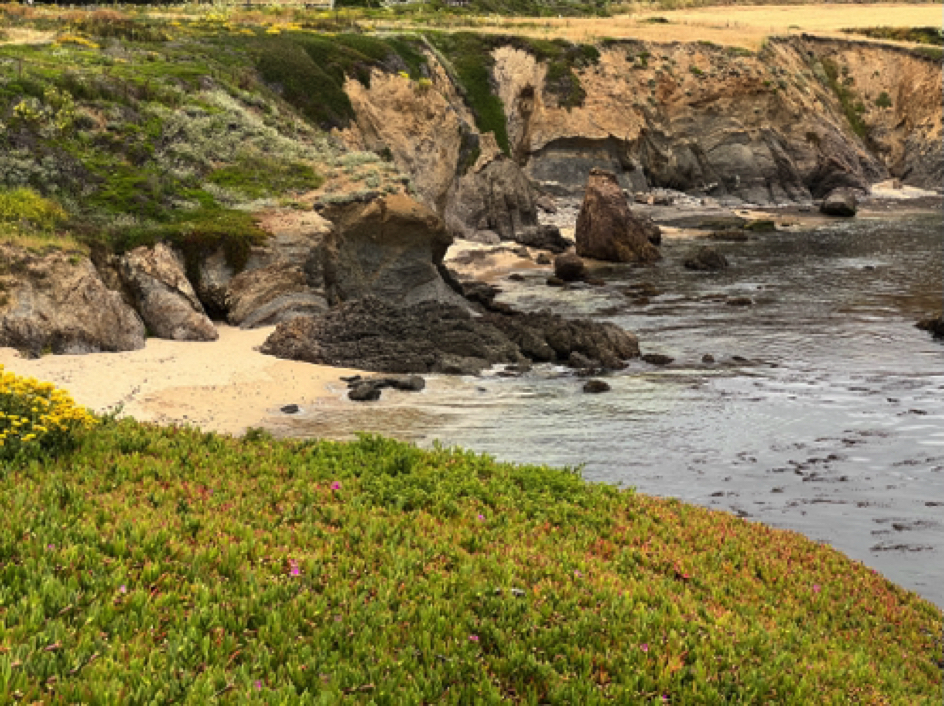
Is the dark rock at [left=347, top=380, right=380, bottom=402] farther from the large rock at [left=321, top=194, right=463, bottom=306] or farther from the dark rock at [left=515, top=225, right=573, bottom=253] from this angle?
the dark rock at [left=515, top=225, right=573, bottom=253]

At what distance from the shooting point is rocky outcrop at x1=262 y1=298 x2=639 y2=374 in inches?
981

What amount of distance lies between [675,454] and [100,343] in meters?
14.7

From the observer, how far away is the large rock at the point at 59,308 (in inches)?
854

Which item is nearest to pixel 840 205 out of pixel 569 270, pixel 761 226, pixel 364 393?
pixel 761 226

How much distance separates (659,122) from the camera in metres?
75.9

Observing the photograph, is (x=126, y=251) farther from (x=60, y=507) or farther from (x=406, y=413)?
(x=60, y=507)

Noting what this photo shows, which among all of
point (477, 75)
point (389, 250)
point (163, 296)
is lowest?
point (163, 296)

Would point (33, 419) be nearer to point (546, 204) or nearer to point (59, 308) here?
point (59, 308)

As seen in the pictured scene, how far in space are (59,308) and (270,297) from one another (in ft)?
22.6

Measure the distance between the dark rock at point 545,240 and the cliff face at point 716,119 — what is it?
17.9 feet

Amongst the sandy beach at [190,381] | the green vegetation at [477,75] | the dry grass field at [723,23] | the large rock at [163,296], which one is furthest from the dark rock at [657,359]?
the dry grass field at [723,23]

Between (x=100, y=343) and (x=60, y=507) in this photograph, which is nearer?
(x=60, y=507)

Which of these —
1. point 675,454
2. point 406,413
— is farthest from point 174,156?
point 675,454

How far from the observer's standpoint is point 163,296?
25562mm
